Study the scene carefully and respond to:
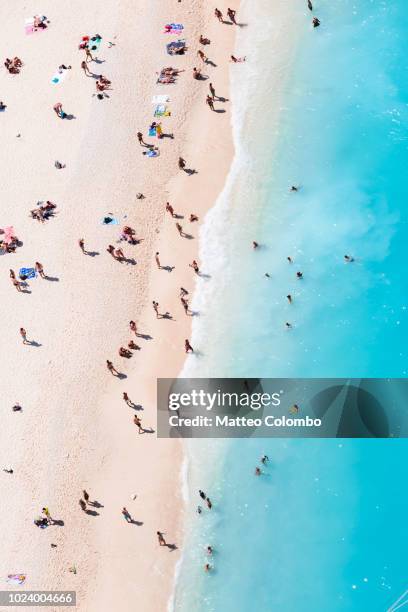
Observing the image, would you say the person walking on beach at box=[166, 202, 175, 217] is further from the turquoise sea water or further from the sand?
the turquoise sea water

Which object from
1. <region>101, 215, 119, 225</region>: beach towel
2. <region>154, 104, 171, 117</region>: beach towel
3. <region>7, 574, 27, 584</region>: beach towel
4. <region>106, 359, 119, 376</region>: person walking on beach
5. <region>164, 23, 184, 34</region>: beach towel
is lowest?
<region>7, 574, 27, 584</region>: beach towel

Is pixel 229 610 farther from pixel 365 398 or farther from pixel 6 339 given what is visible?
pixel 6 339

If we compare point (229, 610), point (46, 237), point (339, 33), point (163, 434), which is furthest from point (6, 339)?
point (339, 33)

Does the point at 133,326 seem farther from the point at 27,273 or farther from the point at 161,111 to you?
the point at 161,111

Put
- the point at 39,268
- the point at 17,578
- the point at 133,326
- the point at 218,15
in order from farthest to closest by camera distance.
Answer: the point at 218,15, the point at 39,268, the point at 133,326, the point at 17,578

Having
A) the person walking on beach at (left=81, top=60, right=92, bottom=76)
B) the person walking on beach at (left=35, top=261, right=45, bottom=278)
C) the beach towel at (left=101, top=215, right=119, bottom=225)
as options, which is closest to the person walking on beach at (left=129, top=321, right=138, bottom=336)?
the person walking on beach at (left=35, top=261, right=45, bottom=278)

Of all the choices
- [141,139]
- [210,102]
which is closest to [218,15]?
[210,102]

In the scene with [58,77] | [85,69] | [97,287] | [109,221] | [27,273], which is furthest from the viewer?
[58,77]
